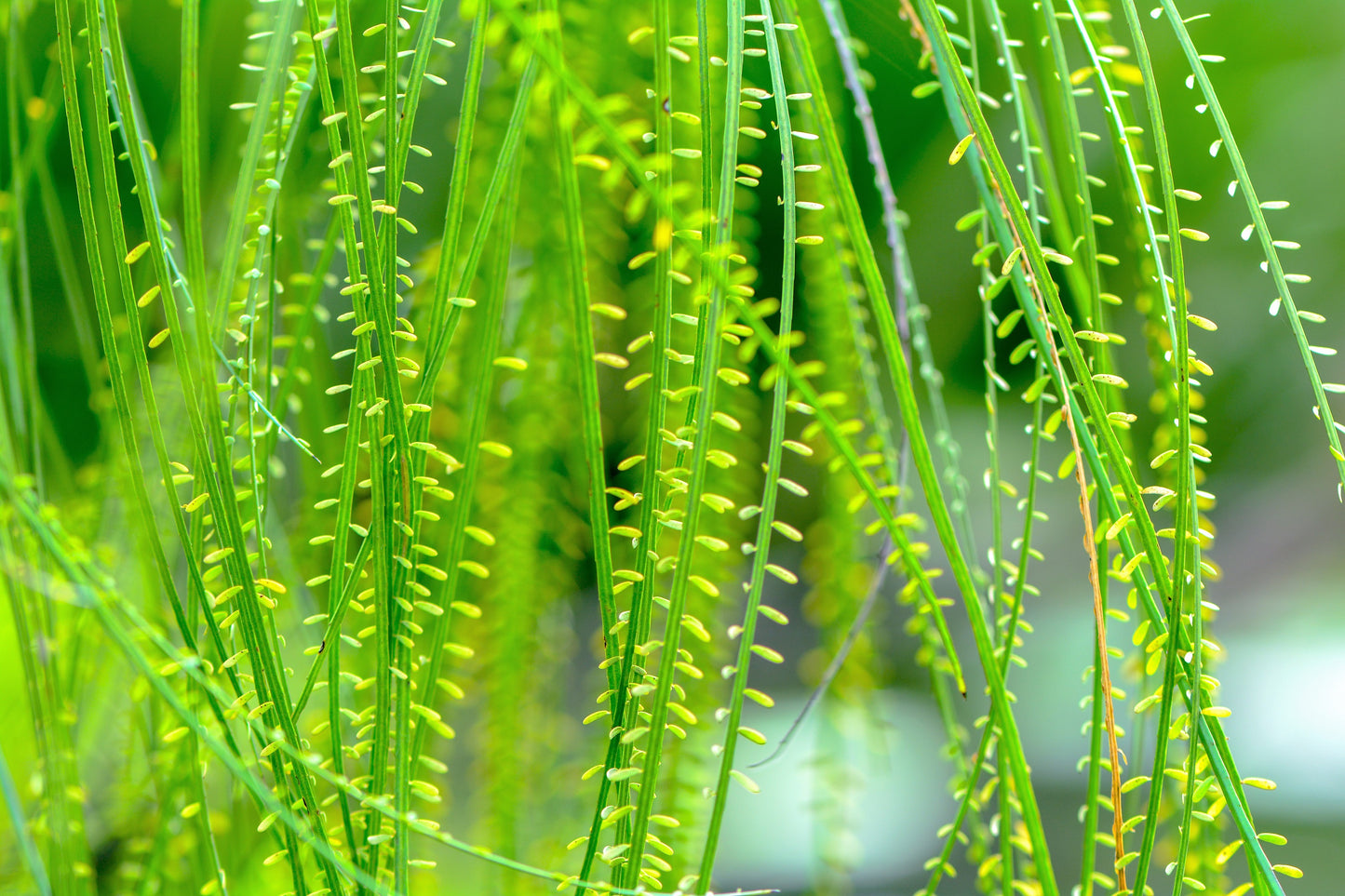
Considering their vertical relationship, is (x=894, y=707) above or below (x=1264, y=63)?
below

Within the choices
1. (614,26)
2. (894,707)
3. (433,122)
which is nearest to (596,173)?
(614,26)

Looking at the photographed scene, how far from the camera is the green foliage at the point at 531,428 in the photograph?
8.2 inches

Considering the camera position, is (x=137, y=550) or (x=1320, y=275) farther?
(x=1320, y=275)

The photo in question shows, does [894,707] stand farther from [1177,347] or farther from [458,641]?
[1177,347]

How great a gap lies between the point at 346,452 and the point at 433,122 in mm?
338

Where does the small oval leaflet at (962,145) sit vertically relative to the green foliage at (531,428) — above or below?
above

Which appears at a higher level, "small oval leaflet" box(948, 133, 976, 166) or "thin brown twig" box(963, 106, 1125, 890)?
"small oval leaflet" box(948, 133, 976, 166)

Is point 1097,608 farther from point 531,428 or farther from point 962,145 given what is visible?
point 531,428

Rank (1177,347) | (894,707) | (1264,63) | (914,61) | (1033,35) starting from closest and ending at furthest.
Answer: (1177,347) < (1033,35) < (914,61) < (1264,63) < (894,707)

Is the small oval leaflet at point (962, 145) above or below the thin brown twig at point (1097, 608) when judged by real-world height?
above

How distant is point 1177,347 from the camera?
21 cm

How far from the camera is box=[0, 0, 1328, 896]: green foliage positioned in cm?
21

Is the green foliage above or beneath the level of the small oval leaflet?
beneath

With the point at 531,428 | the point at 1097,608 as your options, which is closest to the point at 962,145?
the point at 1097,608
